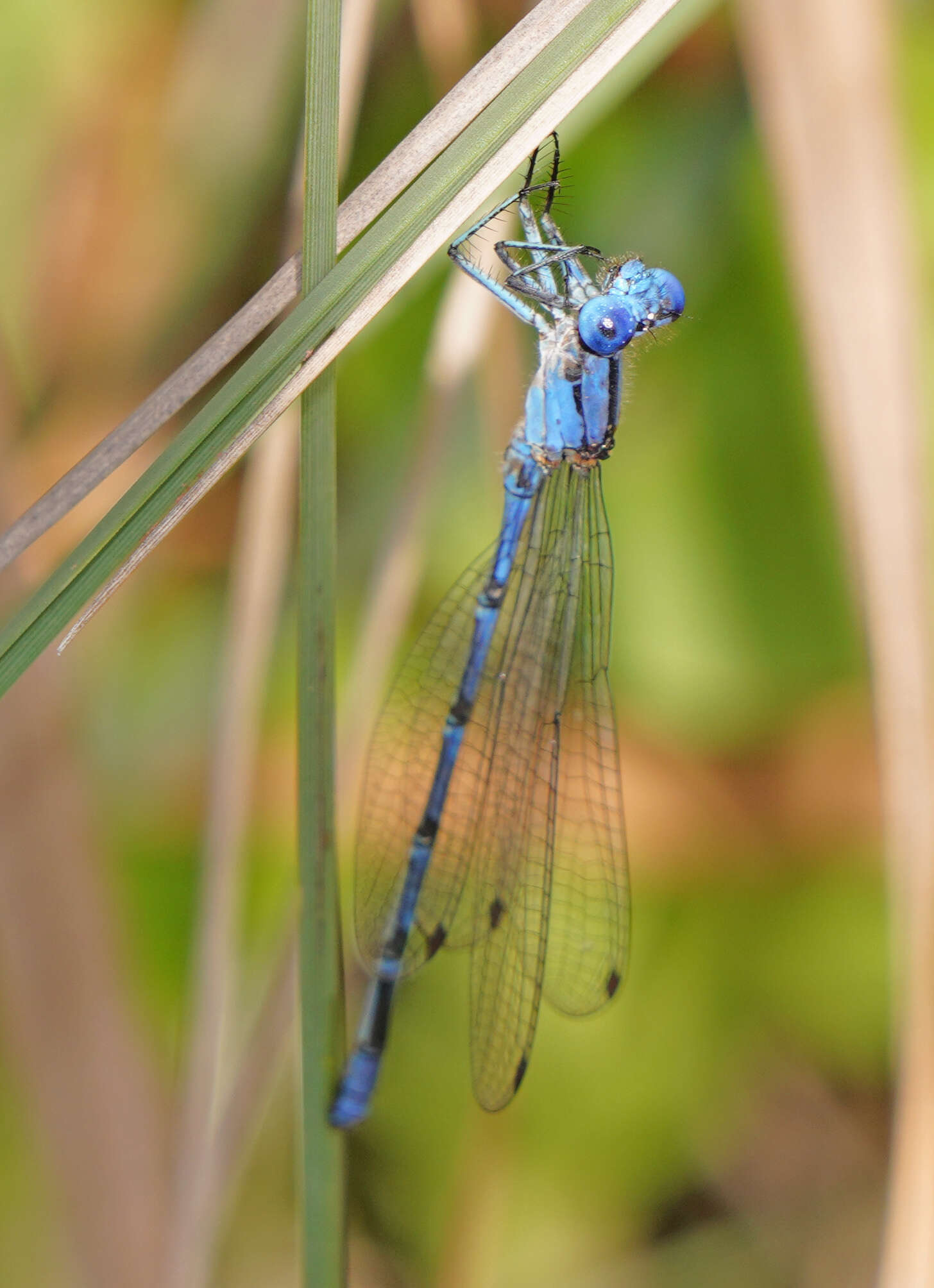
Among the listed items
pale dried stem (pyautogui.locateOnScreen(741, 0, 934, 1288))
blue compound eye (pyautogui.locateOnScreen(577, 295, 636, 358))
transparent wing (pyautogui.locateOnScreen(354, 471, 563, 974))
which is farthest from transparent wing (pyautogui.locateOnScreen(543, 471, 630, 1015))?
pale dried stem (pyautogui.locateOnScreen(741, 0, 934, 1288))

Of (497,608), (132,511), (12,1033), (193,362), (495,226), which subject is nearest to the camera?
(132,511)

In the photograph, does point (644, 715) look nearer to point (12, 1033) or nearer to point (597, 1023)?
point (597, 1023)

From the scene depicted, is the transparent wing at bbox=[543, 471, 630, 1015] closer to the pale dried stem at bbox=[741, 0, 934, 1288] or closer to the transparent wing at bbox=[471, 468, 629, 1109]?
the transparent wing at bbox=[471, 468, 629, 1109]

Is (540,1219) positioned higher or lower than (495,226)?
lower

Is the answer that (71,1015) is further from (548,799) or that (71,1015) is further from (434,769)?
(548,799)

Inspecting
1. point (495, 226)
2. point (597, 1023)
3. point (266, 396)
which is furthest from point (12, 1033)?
point (495, 226)

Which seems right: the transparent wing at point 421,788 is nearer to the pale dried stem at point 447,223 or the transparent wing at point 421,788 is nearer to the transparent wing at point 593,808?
the transparent wing at point 593,808
